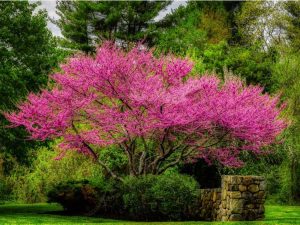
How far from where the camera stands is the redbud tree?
18.8 metres

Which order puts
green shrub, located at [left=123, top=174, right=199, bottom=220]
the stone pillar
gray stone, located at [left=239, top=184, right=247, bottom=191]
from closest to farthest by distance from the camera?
the stone pillar
gray stone, located at [left=239, top=184, right=247, bottom=191]
green shrub, located at [left=123, top=174, right=199, bottom=220]

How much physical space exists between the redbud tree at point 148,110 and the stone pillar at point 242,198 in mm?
2097

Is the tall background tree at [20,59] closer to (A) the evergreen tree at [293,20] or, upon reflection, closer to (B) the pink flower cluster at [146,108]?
(B) the pink flower cluster at [146,108]

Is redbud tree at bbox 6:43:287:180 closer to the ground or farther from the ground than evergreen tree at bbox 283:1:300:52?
closer to the ground

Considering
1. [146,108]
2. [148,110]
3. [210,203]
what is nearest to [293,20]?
[146,108]

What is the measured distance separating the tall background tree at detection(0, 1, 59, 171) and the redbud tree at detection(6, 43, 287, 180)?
95cm

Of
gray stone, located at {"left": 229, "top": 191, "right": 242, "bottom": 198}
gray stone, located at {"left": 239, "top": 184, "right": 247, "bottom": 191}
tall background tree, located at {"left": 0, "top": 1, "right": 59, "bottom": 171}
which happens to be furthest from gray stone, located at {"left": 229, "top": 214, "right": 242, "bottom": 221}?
tall background tree, located at {"left": 0, "top": 1, "right": 59, "bottom": 171}

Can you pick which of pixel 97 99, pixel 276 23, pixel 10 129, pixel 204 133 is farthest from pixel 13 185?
pixel 276 23

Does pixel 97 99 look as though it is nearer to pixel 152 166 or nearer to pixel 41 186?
pixel 152 166

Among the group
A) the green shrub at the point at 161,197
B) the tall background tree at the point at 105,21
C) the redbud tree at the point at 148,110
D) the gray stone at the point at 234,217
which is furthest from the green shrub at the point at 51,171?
the tall background tree at the point at 105,21

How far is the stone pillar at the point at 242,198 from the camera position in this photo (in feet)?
56.6

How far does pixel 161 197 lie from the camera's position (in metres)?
18.0

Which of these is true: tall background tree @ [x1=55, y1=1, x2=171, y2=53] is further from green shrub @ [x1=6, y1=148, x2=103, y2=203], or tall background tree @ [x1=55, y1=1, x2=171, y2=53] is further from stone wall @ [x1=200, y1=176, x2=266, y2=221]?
stone wall @ [x1=200, y1=176, x2=266, y2=221]

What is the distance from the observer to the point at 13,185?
2883 centimetres
